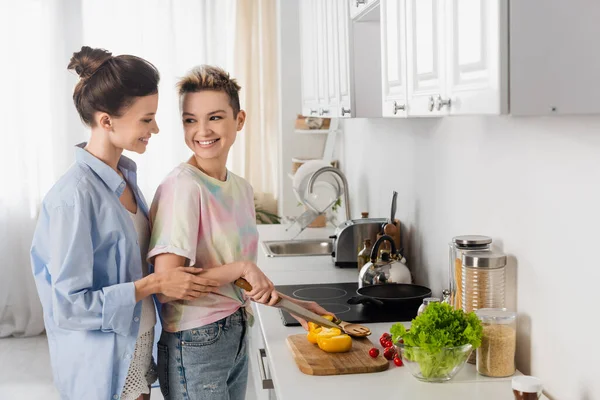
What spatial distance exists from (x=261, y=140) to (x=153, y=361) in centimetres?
339

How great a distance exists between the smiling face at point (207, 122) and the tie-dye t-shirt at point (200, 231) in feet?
0.20

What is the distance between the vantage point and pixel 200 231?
72.8 inches

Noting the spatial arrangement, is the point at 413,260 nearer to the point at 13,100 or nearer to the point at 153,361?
the point at 153,361

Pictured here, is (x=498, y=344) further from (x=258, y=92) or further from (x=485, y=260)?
(x=258, y=92)

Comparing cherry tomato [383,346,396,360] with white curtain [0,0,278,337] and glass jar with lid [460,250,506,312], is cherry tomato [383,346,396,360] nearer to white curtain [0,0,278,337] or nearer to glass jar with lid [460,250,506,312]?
glass jar with lid [460,250,506,312]

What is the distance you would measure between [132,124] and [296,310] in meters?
0.63

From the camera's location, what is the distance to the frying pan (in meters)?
2.26

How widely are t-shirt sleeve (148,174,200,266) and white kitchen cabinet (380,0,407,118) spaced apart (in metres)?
0.56

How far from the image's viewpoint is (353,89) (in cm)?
263

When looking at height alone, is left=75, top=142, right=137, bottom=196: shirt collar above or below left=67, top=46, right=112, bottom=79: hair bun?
below

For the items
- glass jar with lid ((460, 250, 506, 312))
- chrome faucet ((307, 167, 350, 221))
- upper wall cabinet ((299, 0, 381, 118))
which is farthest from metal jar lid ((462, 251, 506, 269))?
chrome faucet ((307, 167, 350, 221))

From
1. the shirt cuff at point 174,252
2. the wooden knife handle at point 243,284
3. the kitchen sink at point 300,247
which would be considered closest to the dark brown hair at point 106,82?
the shirt cuff at point 174,252

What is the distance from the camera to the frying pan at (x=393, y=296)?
2.26 m

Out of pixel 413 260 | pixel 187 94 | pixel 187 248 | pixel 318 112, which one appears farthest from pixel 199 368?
pixel 318 112
